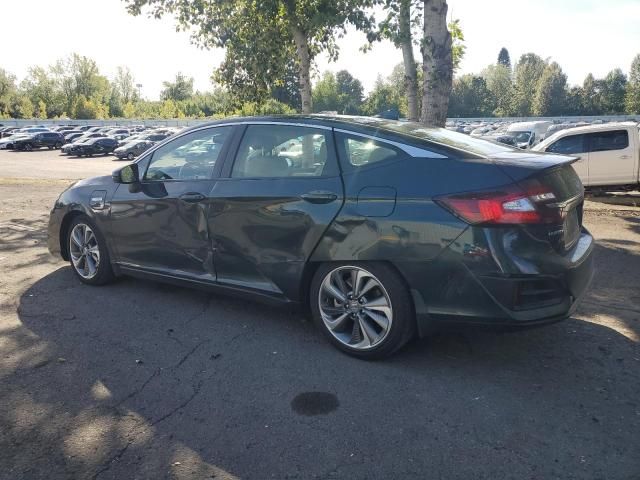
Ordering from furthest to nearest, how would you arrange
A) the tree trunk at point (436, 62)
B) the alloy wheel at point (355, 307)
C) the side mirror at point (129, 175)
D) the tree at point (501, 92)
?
the tree at point (501, 92) → the tree trunk at point (436, 62) → the side mirror at point (129, 175) → the alloy wheel at point (355, 307)

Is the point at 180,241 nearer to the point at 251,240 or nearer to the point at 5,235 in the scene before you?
the point at 251,240

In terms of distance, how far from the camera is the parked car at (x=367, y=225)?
3.40 meters

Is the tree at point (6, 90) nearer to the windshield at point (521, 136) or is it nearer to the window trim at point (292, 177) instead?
the windshield at point (521, 136)

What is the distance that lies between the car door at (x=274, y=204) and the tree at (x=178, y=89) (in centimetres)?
13223

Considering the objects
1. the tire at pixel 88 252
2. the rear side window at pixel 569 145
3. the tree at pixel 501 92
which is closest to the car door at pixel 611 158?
the rear side window at pixel 569 145

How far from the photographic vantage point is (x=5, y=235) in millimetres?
8523

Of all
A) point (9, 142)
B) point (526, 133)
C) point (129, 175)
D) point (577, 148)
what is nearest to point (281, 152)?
point (129, 175)

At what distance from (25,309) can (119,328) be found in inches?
43.9

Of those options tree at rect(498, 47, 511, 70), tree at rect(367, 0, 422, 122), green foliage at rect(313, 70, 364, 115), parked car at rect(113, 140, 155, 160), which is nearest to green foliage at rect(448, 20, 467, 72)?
tree at rect(367, 0, 422, 122)

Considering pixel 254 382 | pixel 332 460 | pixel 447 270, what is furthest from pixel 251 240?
pixel 332 460

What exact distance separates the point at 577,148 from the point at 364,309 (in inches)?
442

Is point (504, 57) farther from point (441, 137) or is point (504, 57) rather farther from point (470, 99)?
point (441, 137)

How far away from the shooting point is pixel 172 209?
4824mm

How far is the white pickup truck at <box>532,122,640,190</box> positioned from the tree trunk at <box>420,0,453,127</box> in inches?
145
